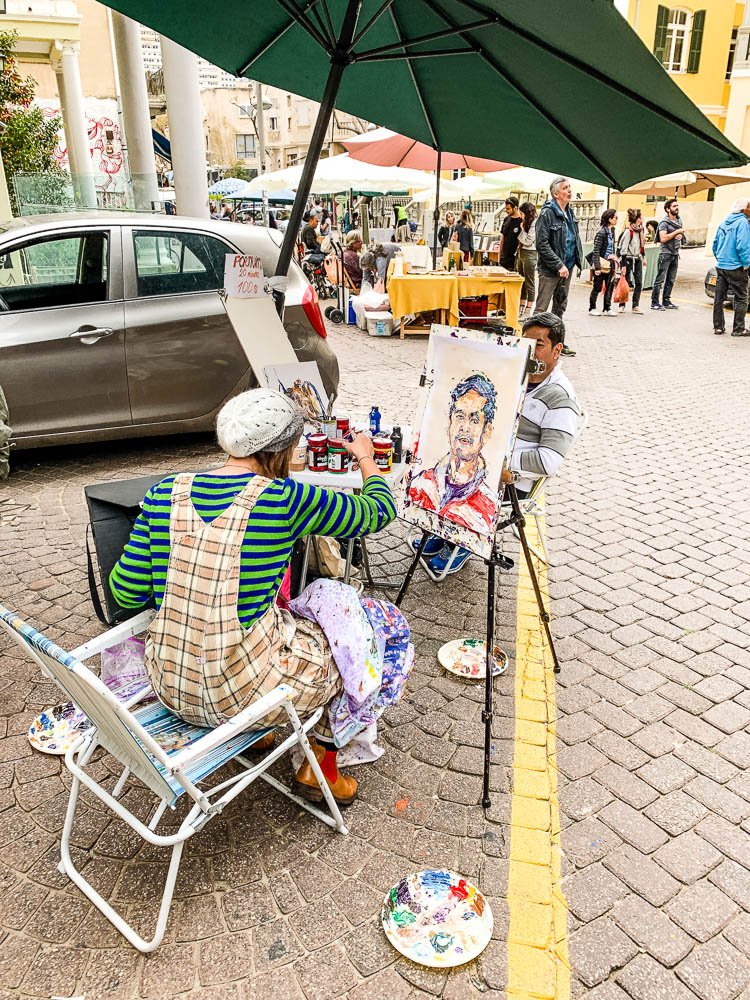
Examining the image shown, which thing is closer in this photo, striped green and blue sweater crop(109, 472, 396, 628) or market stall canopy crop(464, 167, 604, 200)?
striped green and blue sweater crop(109, 472, 396, 628)

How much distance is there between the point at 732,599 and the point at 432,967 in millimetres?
2879

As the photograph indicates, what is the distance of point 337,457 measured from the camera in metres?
3.38

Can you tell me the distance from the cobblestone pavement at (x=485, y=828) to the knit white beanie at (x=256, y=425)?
131 centimetres

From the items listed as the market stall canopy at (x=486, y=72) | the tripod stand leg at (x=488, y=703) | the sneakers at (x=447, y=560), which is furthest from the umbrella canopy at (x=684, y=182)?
the tripod stand leg at (x=488, y=703)

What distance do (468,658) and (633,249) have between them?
1180 centimetres

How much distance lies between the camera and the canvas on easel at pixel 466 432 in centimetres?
279

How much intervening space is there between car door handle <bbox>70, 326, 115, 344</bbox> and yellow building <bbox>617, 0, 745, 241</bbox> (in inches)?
1068

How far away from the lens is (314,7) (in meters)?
3.31

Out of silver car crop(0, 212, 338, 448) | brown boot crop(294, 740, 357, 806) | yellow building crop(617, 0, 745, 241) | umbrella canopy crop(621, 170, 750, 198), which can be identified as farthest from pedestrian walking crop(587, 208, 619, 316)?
yellow building crop(617, 0, 745, 241)

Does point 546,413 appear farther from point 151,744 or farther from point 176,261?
point 176,261

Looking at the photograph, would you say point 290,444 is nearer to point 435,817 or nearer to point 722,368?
point 435,817

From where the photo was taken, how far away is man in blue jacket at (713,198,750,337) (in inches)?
438

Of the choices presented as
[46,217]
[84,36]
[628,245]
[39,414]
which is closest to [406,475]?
[39,414]

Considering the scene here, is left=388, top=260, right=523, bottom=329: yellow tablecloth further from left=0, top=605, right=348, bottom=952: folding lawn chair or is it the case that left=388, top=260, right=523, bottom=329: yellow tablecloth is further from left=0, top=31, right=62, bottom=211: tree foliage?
left=0, top=605, right=348, bottom=952: folding lawn chair
